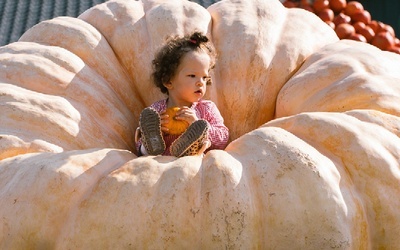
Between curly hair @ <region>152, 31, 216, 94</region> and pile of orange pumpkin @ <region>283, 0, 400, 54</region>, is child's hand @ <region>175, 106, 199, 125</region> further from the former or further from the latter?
pile of orange pumpkin @ <region>283, 0, 400, 54</region>

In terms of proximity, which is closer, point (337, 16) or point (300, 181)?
point (300, 181)

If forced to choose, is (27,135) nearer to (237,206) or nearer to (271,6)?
(237,206)

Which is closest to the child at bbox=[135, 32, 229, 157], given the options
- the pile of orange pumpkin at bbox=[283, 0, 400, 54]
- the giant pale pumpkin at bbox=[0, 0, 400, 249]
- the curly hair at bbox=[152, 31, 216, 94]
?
the curly hair at bbox=[152, 31, 216, 94]

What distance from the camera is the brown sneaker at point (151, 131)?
6.22 ft

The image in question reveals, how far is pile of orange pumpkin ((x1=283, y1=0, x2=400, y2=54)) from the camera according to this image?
11.7 feet

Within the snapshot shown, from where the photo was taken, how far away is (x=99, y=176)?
5.61 ft

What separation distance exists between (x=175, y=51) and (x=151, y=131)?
322mm

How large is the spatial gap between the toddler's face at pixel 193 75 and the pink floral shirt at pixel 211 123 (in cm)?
4

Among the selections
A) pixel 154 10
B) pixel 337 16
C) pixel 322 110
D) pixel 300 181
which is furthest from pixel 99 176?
pixel 337 16

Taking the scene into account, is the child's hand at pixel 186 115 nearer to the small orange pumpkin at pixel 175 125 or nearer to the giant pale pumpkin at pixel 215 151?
the small orange pumpkin at pixel 175 125

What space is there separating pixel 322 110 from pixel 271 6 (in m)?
0.53

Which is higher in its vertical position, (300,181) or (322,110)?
(300,181)

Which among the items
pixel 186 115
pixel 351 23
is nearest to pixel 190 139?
pixel 186 115

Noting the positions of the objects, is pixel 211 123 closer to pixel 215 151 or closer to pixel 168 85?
pixel 168 85
